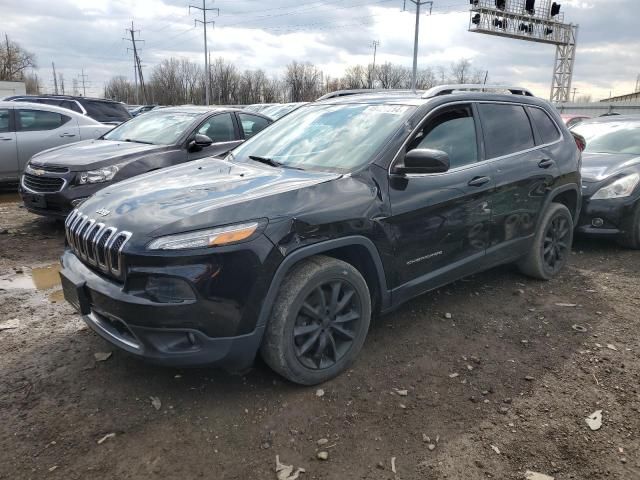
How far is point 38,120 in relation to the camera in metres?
9.07

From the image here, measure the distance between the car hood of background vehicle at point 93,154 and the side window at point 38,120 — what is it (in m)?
2.74

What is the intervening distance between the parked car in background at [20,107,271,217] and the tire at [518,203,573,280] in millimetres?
3795

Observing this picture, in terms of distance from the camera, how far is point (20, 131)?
883 centimetres

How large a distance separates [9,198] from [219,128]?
4.44 m

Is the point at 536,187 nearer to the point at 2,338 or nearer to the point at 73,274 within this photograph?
the point at 73,274

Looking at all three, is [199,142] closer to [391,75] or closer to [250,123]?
[250,123]

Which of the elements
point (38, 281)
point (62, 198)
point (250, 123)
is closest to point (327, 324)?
point (38, 281)

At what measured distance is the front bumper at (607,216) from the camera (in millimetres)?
5957

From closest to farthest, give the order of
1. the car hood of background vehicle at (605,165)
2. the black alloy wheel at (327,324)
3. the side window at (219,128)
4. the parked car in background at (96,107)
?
the black alloy wheel at (327,324), the car hood of background vehicle at (605,165), the side window at (219,128), the parked car in background at (96,107)

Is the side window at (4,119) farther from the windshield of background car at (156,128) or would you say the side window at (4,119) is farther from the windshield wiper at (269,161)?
the windshield wiper at (269,161)

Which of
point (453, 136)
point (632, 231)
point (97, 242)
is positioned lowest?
point (632, 231)

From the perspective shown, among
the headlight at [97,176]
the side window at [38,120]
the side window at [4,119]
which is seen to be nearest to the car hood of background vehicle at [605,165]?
the headlight at [97,176]

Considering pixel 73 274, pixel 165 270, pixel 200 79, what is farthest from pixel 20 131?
pixel 200 79

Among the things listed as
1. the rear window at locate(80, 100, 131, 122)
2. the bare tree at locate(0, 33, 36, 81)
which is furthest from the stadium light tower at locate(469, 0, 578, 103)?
the bare tree at locate(0, 33, 36, 81)
